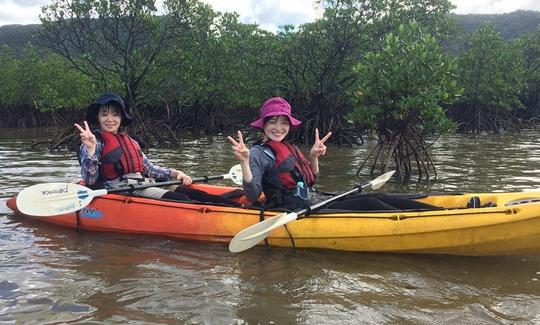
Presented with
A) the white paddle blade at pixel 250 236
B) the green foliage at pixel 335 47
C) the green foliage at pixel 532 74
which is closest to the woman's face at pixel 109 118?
the white paddle blade at pixel 250 236

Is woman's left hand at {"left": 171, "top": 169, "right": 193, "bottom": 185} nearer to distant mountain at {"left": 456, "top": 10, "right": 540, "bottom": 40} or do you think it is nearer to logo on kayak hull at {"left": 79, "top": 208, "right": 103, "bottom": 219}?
logo on kayak hull at {"left": 79, "top": 208, "right": 103, "bottom": 219}

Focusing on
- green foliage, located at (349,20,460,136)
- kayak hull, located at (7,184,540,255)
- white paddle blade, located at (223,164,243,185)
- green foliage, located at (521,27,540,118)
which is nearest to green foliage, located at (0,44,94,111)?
green foliage, located at (349,20,460,136)

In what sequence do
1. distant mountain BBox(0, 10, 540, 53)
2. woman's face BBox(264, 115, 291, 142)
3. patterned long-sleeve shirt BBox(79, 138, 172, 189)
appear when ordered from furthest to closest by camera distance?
distant mountain BBox(0, 10, 540, 53) → patterned long-sleeve shirt BBox(79, 138, 172, 189) → woman's face BBox(264, 115, 291, 142)

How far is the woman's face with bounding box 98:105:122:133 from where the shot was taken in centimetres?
495

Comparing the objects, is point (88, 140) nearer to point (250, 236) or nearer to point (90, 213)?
point (90, 213)

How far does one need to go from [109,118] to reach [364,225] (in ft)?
9.01

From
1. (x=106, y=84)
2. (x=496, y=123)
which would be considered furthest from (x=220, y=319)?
(x=496, y=123)

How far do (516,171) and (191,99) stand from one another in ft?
44.4

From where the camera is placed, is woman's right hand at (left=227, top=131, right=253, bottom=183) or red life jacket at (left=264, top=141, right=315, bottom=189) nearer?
woman's right hand at (left=227, top=131, right=253, bottom=183)

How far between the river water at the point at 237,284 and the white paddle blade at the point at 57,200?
243 millimetres

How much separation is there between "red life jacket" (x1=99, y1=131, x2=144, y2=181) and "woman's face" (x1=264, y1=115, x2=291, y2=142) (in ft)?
5.07

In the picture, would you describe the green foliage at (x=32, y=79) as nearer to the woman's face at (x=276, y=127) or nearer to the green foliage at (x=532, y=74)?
the green foliage at (x=532, y=74)

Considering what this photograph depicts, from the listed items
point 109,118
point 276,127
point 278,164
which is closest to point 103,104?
point 109,118

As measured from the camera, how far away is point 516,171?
8.24 metres
